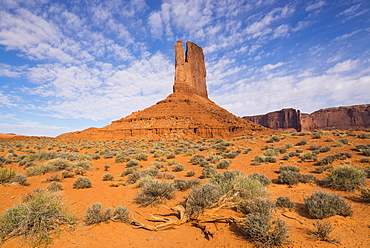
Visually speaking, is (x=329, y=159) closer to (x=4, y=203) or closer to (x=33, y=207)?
(x=33, y=207)

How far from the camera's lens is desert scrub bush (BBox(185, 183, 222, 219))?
423 centimetres

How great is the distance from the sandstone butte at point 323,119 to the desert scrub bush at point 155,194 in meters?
99.2

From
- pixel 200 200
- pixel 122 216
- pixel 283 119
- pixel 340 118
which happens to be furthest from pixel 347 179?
pixel 340 118

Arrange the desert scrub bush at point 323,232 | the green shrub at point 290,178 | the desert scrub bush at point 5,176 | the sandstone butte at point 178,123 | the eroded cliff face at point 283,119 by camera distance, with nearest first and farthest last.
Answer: the desert scrub bush at point 323,232
the green shrub at point 290,178
the desert scrub bush at point 5,176
the sandstone butte at point 178,123
the eroded cliff face at point 283,119

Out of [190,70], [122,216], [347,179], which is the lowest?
[122,216]

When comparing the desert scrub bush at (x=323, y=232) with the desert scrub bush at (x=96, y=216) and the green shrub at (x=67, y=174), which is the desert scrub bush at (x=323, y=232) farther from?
the green shrub at (x=67, y=174)

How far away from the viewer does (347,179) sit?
5703 mm

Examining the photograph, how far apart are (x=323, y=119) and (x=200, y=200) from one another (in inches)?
4467

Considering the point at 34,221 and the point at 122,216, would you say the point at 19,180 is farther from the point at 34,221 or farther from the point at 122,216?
the point at 122,216

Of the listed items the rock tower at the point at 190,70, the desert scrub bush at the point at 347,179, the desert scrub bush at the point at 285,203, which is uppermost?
the rock tower at the point at 190,70

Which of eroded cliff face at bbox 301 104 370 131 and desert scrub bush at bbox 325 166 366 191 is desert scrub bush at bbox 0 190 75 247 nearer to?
desert scrub bush at bbox 325 166 366 191

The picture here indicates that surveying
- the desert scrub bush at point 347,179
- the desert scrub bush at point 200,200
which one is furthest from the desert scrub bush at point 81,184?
the desert scrub bush at point 347,179

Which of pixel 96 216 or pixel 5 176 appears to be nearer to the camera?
pixel 96 216

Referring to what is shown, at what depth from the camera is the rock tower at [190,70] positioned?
203 feet
